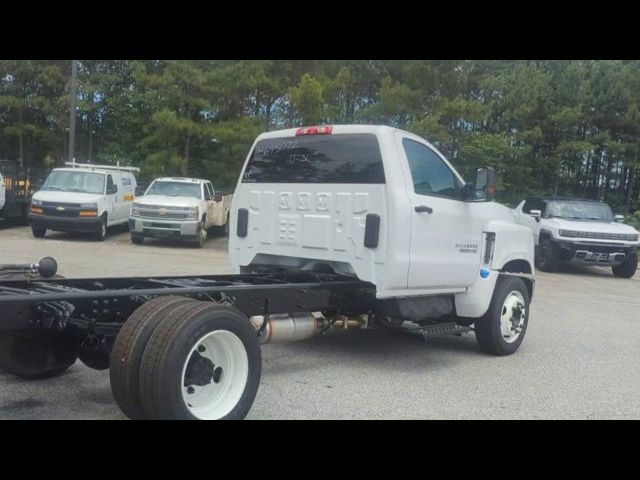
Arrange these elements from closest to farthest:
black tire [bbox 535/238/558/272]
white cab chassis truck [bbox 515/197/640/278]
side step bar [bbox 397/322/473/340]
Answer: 1. side step bar [bbox 397/322/473/340]
2. white cab chassis truck [bbox 515/197/640/278]
3. black tire [bbox 535/238/558/272]

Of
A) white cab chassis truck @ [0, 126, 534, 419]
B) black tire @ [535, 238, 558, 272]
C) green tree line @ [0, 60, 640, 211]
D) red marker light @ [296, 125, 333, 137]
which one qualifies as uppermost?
green tree line @ [0, 60, 640, 211]

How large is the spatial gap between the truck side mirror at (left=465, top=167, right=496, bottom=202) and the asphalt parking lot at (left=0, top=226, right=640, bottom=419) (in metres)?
1.73

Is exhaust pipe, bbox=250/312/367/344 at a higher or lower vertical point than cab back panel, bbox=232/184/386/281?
lower

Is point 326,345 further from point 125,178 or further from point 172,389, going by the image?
point 125,178

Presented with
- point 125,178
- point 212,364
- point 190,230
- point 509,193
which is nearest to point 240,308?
point 212,364

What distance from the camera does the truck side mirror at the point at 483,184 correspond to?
6.65 m

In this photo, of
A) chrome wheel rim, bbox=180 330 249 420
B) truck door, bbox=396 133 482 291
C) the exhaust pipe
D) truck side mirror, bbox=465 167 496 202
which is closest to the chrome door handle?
truck door, bbox=396 133 482 291

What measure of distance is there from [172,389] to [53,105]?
2935cm

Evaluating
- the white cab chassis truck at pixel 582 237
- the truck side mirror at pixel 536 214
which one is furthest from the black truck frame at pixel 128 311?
the truck side mirror at pixel 536 214

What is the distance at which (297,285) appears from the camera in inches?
222

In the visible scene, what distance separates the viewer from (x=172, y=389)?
396 centimetres

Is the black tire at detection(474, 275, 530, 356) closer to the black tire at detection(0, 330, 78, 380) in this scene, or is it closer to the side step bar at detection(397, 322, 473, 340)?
the side step bar at detection(397, 322, 473, 340)

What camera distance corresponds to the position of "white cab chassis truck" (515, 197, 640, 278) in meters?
16.1

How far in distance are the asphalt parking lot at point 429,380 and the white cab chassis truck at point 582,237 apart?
5.95 meters
